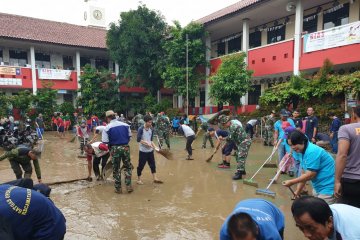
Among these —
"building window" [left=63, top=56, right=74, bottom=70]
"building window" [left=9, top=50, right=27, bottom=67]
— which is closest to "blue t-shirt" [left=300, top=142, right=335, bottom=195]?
"building window" [left=9, top=50, right=27, bottom=67]

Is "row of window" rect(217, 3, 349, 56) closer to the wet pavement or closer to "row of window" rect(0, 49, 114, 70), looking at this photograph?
the wet pavement

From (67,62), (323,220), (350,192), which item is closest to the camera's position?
(323,220)

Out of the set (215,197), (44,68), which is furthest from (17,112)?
(215,197)

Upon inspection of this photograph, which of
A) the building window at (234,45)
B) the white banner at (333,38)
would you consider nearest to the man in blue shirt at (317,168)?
the white banner at (333,38)

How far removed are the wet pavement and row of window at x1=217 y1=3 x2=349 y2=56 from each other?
9575 mm

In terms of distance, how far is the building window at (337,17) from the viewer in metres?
13.4

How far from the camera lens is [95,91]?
22453 millimetres

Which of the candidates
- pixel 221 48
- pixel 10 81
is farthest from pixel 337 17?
pixel 10 81

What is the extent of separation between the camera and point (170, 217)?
4684mm

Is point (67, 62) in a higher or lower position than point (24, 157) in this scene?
higher

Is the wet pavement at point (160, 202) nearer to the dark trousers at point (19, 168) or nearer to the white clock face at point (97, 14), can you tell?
the dark trousers at point (19, 168)

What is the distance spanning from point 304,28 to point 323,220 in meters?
15.9

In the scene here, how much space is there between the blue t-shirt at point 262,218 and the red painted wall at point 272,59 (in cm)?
1371

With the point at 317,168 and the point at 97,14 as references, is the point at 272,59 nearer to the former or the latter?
the point at 317,168
